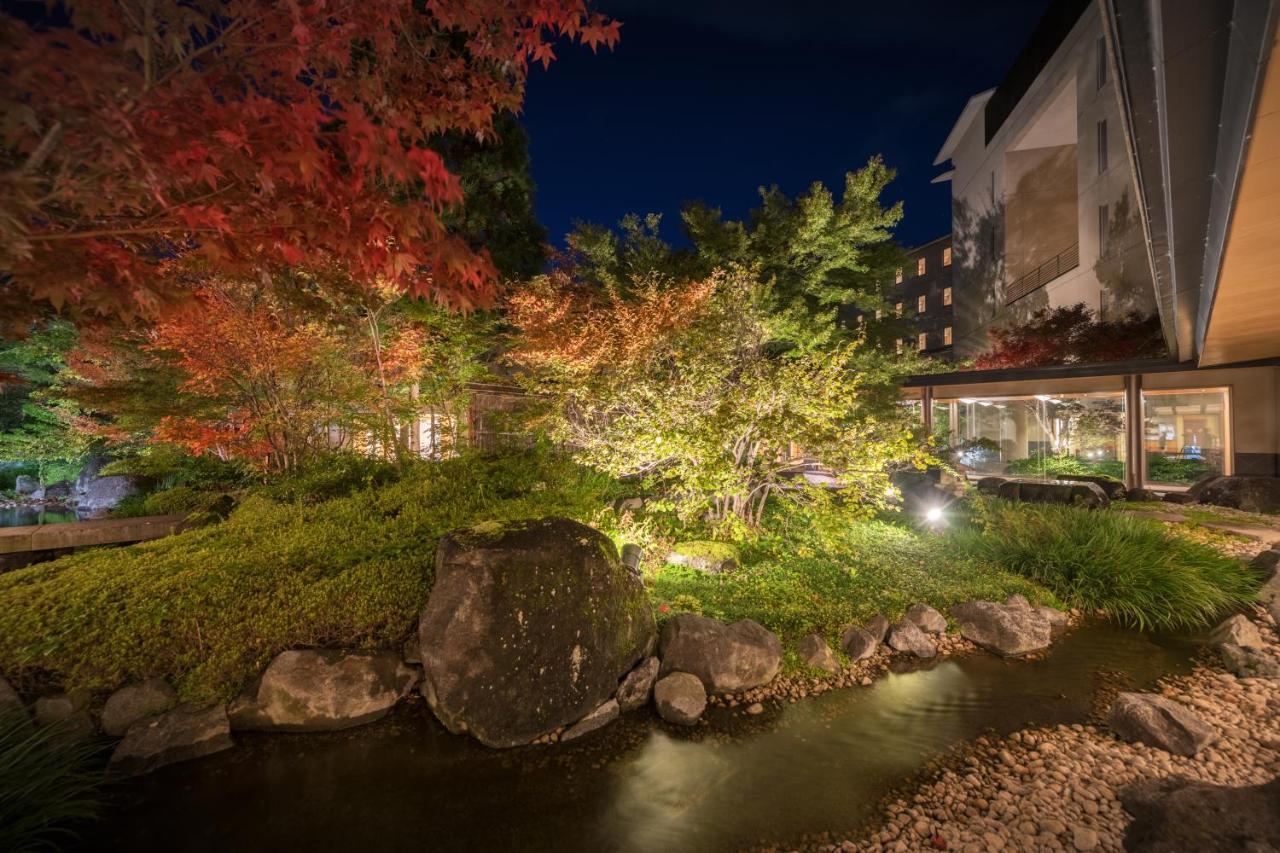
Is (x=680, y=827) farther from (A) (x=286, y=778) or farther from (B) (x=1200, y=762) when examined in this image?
(B) (x=1200, y=762)

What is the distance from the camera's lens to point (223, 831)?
3168mm

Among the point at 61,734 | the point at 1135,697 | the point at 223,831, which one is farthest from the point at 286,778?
the point at 1135,697

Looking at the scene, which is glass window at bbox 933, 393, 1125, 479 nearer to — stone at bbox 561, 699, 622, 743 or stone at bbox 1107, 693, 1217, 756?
stone at bbox 1107, 693, 1217, 756

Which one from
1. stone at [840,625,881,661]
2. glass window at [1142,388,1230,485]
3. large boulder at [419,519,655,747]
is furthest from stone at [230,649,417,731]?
glass window at [1142,388,1230,485]

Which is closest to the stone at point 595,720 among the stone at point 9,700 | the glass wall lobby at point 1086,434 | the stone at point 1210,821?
the stone at point 1210,821

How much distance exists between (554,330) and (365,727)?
739 centimetres

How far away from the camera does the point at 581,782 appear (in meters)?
3.55

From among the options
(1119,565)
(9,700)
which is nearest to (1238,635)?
(1119,565)

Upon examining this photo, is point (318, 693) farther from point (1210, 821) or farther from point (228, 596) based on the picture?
point (1210, 821)

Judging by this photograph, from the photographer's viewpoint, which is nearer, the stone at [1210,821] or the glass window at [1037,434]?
the stone at [1210,821]

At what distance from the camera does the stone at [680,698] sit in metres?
4.18

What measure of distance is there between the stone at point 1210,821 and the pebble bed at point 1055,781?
1.36 feet

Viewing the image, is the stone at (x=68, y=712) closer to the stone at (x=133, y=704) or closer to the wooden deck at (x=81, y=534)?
the stone at (x=133, y=704)

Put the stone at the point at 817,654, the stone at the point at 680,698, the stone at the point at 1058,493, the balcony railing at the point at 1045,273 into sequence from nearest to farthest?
the stone at the point at 680,698, the stone at the point at 817,654, the stone at the point at 1058,493, the balcony railing at the point at 1045,273
